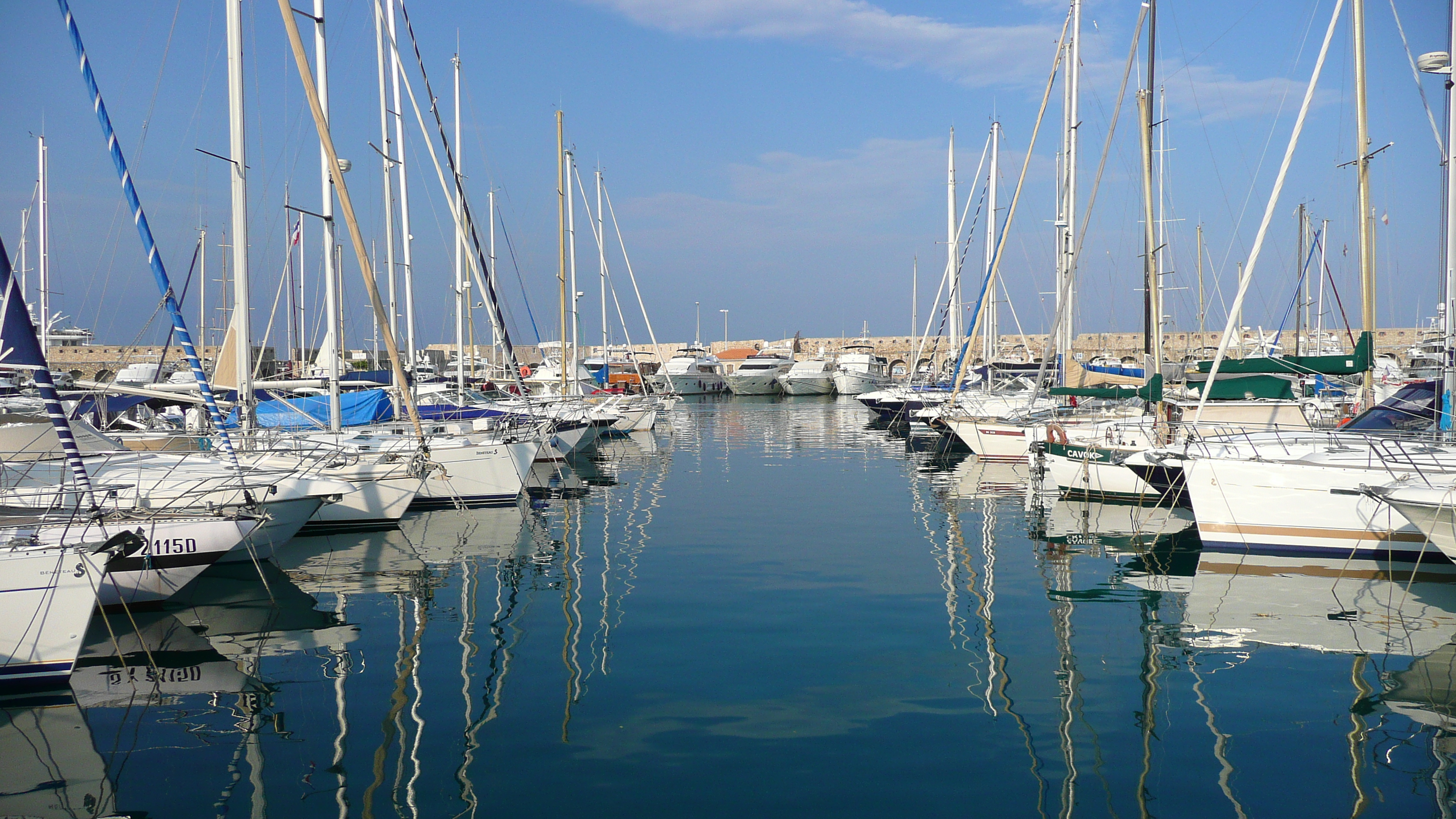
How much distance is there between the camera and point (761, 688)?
741cm

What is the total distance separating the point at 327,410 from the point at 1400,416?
17.4 meters

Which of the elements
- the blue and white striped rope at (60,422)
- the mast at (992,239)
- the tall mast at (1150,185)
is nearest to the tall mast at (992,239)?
the mast at (992,239)

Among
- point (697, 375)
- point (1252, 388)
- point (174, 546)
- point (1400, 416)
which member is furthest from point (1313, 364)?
point (697, 375)

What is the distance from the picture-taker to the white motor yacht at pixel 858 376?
58.3 metres

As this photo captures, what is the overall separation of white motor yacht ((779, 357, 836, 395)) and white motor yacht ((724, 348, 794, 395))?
2.63 ft

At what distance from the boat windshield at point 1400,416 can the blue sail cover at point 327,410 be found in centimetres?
1592

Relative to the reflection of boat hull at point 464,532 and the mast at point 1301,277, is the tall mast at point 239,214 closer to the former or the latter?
the reflection of boat hull at point 464,532

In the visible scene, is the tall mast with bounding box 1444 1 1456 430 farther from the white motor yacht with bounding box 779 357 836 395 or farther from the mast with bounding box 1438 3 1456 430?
the white motor yacht with bounding box 779 357 836 395

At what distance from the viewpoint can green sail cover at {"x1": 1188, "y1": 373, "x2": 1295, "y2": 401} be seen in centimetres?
1795

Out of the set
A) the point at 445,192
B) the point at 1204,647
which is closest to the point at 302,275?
the point at 445,192

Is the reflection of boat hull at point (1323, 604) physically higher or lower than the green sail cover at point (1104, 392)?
lower

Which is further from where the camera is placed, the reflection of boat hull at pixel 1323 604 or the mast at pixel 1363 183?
the mast at pixel 1363 183

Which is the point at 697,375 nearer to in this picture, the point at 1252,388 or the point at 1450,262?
the point at 1252,388

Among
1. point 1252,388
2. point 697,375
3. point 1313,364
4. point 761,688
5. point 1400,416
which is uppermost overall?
point 1313,364
